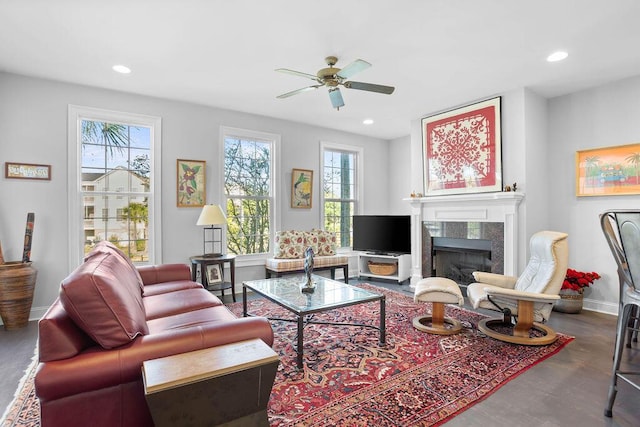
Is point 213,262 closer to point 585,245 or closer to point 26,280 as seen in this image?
point 26,280

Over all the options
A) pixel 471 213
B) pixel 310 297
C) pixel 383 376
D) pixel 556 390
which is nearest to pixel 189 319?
pixel 310 297

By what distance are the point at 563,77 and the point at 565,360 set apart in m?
3.00

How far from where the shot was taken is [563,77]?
12.0ft

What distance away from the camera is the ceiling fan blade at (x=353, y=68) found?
8.44 ft

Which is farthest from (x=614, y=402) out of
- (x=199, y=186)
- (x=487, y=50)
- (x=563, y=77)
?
(x=199, y=186)

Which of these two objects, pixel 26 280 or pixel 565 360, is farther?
pixel 26 280

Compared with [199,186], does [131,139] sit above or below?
above

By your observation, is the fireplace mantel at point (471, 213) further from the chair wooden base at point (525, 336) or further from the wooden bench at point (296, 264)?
the wooden bench at point (296, 264)

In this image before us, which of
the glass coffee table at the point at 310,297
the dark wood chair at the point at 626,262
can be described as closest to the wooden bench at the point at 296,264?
the glass coffee table at the point at 310,297

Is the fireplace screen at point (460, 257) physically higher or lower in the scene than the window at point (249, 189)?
lower

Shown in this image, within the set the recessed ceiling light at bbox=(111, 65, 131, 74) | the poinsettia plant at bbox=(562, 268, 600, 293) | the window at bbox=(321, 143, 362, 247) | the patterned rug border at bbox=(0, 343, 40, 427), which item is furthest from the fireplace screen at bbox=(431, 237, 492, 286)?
the patterned rug border at bbox=(0, 343, 40, 427)

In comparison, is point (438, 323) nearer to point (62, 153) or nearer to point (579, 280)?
point (579, 280)

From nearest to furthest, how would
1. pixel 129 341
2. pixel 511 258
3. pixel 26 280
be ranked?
pixel 129 341 → pixel 26 280 → pixel 511 258

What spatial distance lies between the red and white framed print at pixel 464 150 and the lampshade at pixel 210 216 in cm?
305
